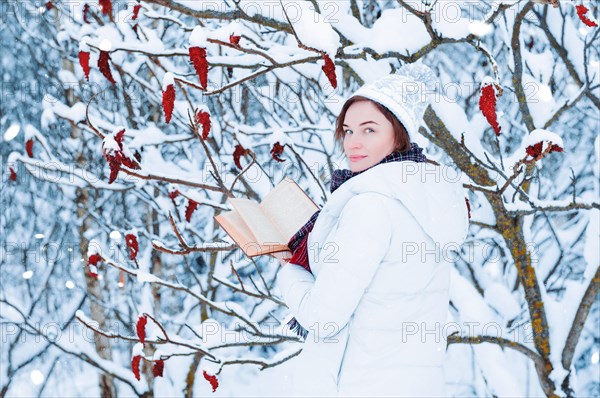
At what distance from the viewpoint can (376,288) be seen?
1789 millimetres

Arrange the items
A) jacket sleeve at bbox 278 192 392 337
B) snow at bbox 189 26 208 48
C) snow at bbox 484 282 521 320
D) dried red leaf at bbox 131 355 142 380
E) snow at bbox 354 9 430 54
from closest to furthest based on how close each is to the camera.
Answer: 1. jacket sleeve at bbox 278 192 392 337
2. snow at bbox 189 26 208 48
3. snow at bbox 354 9 430 54
4. dried red leaf at bbox 131 355 142 380
5. snow at bbox 484 282 521 320

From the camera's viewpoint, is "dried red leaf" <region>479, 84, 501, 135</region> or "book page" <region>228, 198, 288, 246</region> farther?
"dried red leaf" <region>479, 84, 501, 135</region>

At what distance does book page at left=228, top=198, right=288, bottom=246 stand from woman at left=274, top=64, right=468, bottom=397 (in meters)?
0.09

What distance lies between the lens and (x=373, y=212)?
5.72 feet

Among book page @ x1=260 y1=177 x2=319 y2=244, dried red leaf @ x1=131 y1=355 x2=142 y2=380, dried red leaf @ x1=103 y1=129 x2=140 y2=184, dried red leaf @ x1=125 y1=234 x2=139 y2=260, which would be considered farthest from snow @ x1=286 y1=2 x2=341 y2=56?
dried red leaf @ x1=131 y1=355 x2=142 y2=380

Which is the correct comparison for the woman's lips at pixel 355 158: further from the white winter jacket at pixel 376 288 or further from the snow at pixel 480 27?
the snow at pixel 480 27

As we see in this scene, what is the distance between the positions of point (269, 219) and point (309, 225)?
0.46 feet

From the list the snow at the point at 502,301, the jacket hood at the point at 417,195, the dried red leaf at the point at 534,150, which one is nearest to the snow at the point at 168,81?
the jacket hood at the point at 417,195

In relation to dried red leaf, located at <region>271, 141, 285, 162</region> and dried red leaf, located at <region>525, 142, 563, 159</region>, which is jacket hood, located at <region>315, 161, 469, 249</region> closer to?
dried red leaf, located at <region>525, 142, 563, 159</region>

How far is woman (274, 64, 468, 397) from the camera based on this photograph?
172 cm

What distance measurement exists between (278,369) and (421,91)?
4.47 m

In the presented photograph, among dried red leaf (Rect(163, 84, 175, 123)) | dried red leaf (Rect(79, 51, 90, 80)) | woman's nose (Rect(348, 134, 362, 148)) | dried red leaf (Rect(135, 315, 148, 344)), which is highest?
dried red leaf (Rect(79, 51, 90, 80))

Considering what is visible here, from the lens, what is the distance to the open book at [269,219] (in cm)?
188

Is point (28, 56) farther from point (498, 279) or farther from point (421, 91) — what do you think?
point (421, 91)
